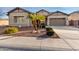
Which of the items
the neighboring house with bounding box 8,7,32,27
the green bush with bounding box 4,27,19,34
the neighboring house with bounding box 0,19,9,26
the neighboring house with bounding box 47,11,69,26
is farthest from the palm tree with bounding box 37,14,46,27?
the neighboring house with bounding box 0,19,9,26

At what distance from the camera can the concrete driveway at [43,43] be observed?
18.9ft

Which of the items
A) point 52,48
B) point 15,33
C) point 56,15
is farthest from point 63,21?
point 15,33

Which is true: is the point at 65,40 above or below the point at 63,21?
below

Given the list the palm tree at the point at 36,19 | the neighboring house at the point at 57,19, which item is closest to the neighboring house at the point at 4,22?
the palm tree at the point at 36,19

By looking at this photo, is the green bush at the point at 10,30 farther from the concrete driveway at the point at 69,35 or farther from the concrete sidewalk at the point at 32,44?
the concrete driveway at the point at 69,35

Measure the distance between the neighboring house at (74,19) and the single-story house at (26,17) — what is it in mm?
85

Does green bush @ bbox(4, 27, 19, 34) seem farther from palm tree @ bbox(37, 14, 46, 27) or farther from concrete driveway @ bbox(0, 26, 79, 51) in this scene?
palm tree @ bbox(37, 14, 46, 27)

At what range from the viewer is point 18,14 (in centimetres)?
589

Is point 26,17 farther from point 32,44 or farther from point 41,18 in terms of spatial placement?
point 32,44

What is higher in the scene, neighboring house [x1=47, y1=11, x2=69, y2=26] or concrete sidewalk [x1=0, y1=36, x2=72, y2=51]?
neighboring house [x1=47, y1=11, x2=69, y2=26]

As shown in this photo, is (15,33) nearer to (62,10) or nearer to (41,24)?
(41,24)

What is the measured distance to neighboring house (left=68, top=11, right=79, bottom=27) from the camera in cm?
588
